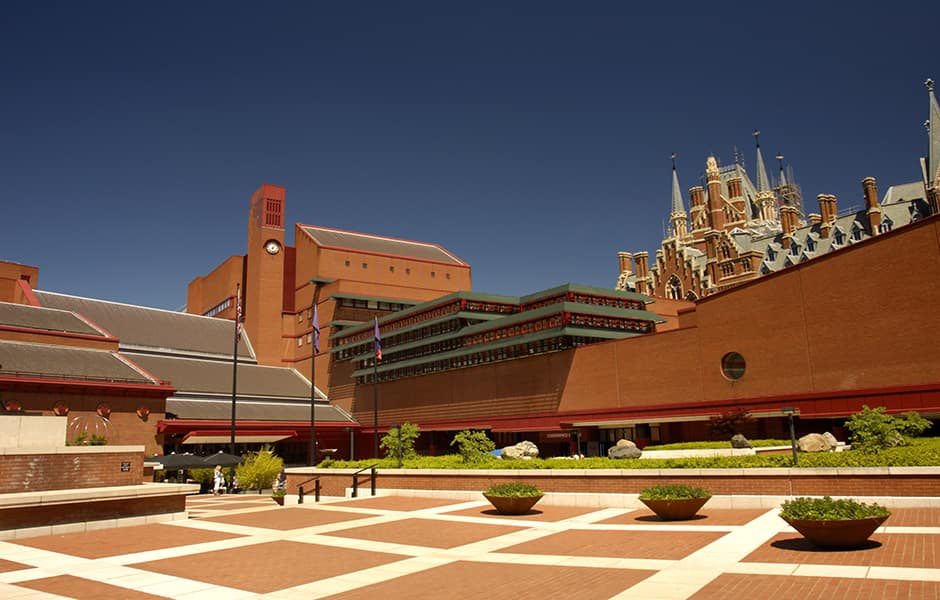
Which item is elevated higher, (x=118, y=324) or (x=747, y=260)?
(x=747, y=260)

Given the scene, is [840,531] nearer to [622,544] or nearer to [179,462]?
[622,544]

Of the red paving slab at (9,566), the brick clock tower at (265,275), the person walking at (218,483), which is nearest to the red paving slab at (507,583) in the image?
the red paving slab at (9,566)

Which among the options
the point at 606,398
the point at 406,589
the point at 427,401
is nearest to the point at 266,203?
the point at 427,401

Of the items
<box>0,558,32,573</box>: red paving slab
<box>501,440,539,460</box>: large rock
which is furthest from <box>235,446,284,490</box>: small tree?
<box>0,558,32,573</box>: red paving slab

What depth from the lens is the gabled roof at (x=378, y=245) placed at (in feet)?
275

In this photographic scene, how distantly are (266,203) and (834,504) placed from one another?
8103 cm

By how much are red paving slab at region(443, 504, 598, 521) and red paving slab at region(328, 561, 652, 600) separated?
24.6ft

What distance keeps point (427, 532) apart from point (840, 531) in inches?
400

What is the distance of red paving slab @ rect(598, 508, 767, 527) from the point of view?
1788cm

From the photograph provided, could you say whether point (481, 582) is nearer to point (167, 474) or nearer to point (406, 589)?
point (406, 589)

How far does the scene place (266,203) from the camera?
86000mm

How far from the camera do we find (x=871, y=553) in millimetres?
12688

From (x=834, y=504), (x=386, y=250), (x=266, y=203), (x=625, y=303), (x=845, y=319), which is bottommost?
(x=834, y=504)

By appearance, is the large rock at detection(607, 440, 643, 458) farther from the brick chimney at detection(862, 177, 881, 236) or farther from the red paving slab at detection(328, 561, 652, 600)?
the brick chimney at detection(862, 177, 881, 236)
